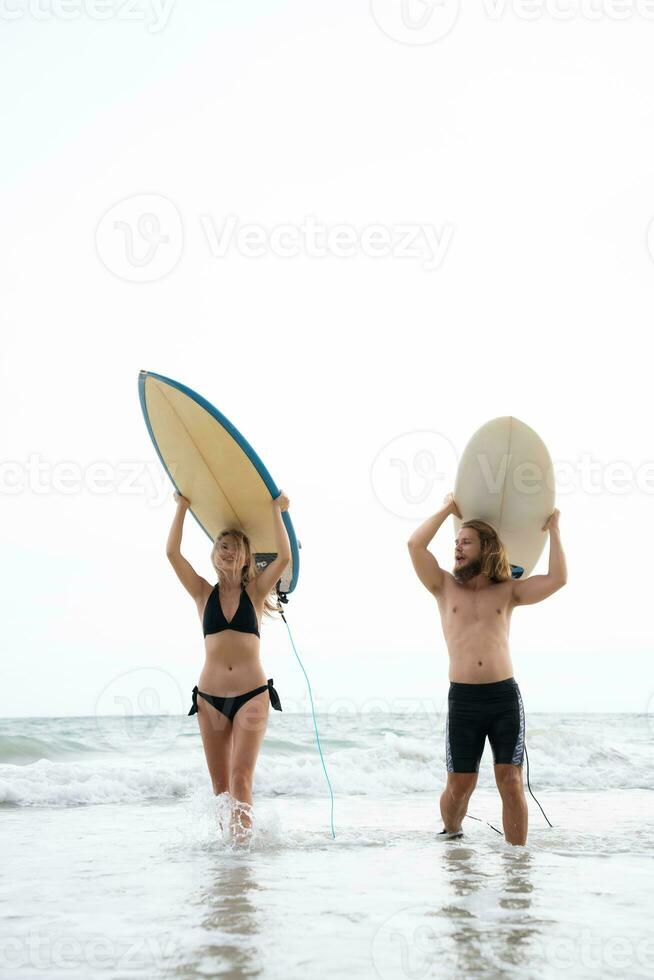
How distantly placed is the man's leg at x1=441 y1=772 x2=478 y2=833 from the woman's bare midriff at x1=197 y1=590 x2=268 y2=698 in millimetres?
1188

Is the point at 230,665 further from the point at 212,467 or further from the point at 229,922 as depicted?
the point at 229,922

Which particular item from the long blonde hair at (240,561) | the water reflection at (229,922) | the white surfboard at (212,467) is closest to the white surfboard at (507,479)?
the white surfboard at (212,467)

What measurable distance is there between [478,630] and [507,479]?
0.99 metres

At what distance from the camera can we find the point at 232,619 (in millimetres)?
5059

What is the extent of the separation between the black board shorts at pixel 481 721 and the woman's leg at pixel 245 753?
1055 mm

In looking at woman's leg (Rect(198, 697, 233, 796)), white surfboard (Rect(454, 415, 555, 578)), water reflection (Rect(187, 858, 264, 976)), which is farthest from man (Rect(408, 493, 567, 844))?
water reflection (Rect(187, 858, 264, 976))

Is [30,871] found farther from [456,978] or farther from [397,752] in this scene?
[397,752]

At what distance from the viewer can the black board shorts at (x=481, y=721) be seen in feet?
15.8

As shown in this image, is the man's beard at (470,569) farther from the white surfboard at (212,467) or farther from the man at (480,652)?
the white surfboard at (212,467)

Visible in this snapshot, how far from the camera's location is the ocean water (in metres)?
2.87

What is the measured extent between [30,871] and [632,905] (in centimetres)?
281
